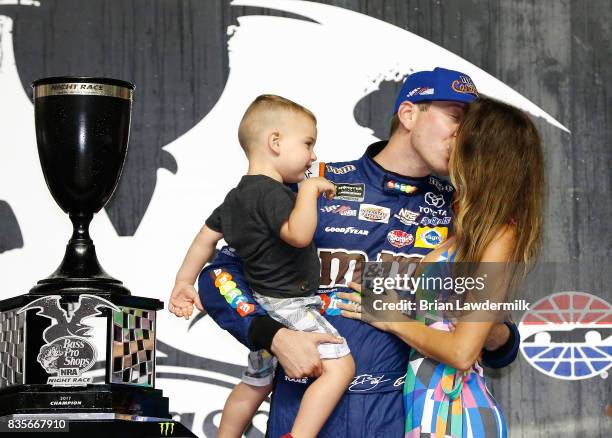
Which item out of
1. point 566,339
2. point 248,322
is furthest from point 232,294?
point 566,339

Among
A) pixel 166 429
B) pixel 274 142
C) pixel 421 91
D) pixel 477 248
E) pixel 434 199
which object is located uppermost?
pixel 421 91

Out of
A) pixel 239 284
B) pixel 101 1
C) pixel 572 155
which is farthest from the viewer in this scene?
pixel 572 155

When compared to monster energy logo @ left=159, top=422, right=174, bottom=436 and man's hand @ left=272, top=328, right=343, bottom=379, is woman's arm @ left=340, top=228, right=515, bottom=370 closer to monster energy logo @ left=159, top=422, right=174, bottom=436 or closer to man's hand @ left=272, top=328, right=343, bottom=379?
man's hand @ left=272, top=328, right=343, bottom=379

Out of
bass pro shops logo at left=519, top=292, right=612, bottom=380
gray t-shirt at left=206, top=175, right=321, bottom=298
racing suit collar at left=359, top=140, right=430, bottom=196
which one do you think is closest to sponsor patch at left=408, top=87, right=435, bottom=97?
racing suit collar at left=359, top=140, right=430, bottom=196

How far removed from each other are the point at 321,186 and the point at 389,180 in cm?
30

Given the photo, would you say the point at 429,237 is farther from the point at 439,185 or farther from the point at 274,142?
the point at 274,142

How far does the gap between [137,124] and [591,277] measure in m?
1.82

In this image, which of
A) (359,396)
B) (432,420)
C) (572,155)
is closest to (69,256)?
(359,396)

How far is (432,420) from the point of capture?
247cm

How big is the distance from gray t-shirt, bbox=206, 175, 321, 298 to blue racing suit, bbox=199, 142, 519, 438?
0.07 meters

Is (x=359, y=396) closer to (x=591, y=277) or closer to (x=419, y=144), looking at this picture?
(x=419, y=144)

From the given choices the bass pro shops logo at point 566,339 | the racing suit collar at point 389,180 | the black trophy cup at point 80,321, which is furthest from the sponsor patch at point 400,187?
the bass pro shops logo at point 566,339

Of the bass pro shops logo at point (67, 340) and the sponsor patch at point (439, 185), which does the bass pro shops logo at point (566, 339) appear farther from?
the bass pro shops logo at point (67, 340)

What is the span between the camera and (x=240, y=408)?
277 centimetres
